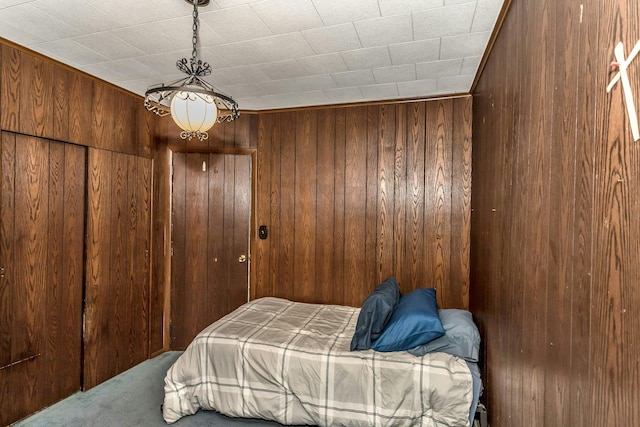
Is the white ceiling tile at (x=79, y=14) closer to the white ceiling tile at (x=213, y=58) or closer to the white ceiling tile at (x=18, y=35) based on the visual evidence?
the white ceiling tile at (x=18, y=35)

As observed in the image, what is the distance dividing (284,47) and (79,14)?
3.86 feet

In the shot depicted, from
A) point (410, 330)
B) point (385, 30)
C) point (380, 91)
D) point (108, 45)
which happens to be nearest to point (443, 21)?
point (385, 30)

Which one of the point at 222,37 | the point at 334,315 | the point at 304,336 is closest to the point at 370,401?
the point at 304,336

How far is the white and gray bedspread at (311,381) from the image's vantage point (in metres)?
2.05

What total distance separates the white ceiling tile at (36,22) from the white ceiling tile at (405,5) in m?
1.85

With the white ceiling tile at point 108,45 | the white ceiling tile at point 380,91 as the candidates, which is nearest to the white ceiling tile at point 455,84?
the white ceiling tile at point 380,91

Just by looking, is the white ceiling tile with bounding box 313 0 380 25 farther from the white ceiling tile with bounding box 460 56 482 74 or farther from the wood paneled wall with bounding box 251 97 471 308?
the wood paneled wall with bounding box 251 97 471 308

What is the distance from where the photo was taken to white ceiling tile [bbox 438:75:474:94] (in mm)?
2809

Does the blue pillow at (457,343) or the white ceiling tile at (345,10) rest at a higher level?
the white ceiling tile at (345,10)

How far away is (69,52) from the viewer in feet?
7.99

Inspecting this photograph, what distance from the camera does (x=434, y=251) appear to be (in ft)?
10.6

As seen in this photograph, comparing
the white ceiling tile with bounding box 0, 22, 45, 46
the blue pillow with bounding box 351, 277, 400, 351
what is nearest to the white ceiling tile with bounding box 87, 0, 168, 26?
the white ceiling tile with bounding box 0, 22, 45, 46

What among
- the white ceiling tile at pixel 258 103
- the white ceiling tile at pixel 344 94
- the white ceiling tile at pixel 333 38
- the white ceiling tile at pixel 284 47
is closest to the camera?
the white ceiling tile at pixel 333 38

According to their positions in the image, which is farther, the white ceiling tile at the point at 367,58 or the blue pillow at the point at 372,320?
the white ceiling tile at the point at 367,58
